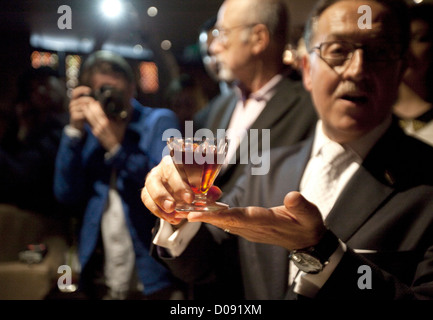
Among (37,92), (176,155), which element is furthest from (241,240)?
(37,92)

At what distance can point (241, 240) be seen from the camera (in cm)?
155

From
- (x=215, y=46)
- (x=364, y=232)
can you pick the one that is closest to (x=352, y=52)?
(x=364, y=232)

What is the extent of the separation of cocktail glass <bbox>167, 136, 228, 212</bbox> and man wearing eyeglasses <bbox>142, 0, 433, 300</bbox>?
38mm

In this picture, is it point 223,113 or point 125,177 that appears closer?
point 125,177

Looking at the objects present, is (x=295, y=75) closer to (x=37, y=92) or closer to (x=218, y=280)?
(x=218, y=280)

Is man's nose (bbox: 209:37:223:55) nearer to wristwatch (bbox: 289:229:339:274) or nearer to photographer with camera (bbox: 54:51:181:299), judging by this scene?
photographer with camera (bbox: 54:51:181:299)

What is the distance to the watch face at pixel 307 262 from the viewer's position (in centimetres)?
108

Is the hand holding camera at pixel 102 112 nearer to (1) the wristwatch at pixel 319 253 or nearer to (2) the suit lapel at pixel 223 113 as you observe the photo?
(2) the suit lapel at pixel 223 113

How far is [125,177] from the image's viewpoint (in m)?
1.79

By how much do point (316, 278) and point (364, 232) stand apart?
22cm

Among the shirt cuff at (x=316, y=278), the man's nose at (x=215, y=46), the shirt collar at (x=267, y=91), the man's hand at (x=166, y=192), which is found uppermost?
the man's nose at (x=215, y=46)

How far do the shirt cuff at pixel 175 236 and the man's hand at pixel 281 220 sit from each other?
302mm

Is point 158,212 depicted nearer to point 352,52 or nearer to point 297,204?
point 297,204

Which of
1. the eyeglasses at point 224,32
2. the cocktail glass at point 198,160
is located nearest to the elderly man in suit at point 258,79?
the eyeglasses at point 224,32
